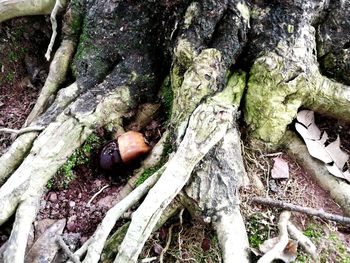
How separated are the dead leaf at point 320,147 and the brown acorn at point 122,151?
1.03m

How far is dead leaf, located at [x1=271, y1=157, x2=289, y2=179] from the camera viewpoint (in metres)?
2.89

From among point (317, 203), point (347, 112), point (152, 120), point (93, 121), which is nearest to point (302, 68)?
point (347, 112)

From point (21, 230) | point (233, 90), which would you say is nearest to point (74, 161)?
point (21, 230)

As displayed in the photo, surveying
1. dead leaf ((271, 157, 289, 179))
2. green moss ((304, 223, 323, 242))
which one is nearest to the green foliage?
dead leaf ((271, 157, 289, 179))

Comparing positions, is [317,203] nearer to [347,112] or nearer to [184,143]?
[347,112]

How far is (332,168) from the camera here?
2.92m

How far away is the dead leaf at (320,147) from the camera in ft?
9.61

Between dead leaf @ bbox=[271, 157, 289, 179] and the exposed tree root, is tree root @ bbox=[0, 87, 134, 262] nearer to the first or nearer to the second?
the exposed tree root

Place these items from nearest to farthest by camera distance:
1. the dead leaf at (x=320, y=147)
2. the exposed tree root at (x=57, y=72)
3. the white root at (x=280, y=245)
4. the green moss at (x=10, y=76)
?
the white root at (x=280, y=245) → the dead leaf at (x=320, y=147) → the exposed tree root at (x=57, y=72) → the green moss at (x=10, y=76)

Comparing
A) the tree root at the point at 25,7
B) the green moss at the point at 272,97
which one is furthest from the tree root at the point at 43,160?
the tree root at the point at 25,7

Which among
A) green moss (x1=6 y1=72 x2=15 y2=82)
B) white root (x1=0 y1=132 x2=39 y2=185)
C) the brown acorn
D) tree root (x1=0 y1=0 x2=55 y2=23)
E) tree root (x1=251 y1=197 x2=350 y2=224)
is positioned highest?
tree root (x1=0 y1=0 x2=55 y2=23)

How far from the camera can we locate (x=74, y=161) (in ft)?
10.00

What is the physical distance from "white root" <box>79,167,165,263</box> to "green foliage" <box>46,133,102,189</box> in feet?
1.89

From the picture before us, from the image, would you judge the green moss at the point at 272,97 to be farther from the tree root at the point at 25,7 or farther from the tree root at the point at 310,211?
the tree root at the point at 25,7
